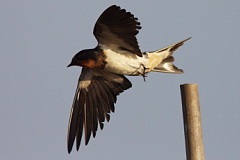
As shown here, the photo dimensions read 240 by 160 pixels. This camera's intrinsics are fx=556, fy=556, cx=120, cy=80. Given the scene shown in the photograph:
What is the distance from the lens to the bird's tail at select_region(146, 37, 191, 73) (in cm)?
827

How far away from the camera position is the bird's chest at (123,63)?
7844mm

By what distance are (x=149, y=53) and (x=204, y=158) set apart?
3.10 meters

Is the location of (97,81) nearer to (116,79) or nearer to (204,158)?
(116,79)

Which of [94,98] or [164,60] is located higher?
[164,60]

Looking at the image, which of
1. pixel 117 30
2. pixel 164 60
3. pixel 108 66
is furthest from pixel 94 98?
pixel 117 30

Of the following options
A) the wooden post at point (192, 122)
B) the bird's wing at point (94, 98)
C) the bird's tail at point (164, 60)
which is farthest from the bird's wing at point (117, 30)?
the wooden post at point (192, 122)

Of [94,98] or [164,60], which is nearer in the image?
[164,60]

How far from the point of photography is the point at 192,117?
18.4 ft

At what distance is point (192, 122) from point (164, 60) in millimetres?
3111

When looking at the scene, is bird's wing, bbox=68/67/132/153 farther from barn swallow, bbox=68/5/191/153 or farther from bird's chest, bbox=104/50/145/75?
bird's chest, bbox=104/50/145/75

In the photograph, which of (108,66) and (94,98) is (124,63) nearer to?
(108,66)

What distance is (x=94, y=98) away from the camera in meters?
8.80

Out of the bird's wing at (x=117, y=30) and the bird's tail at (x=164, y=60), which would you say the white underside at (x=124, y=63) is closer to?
the bird's wing at (x=117, y=30)

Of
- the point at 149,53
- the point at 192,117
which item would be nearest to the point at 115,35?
the point at 149,53
